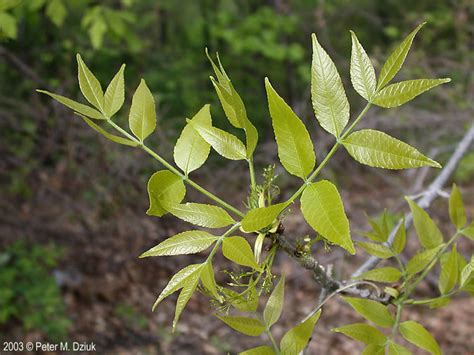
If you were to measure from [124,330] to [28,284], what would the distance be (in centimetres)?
92

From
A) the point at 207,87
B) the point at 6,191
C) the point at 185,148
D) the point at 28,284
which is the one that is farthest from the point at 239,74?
the point at 185,148

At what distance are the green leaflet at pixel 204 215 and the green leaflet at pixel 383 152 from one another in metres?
0.22

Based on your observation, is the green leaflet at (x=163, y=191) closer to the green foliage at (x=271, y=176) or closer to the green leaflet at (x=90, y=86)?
the green foliage at (x=271, y=176)

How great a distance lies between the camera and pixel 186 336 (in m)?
4.64

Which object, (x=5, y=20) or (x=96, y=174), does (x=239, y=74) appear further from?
(x=5, y=20)

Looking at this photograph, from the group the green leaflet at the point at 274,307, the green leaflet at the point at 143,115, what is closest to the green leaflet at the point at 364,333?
the green leaflet at the point at 274,307

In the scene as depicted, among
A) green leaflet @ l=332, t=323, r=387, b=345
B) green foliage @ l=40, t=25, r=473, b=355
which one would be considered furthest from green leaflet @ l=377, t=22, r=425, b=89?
green leaflet @ l=332, t=323, r=387, b=345

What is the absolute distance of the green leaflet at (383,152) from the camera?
73 centimetres

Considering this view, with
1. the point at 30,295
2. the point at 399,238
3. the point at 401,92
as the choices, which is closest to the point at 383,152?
the point at 401,92

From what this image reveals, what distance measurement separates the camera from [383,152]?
76cm

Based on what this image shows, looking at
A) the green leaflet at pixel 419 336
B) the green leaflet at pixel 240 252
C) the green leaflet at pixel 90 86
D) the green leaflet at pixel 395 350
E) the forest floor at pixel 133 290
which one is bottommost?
the forest floor at pixel 133 290

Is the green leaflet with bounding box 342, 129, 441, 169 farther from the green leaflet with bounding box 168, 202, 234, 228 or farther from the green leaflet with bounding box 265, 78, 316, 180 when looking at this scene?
the green leaflet with bounding box 168, 202, 234, 228

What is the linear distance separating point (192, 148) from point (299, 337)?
1.25ft

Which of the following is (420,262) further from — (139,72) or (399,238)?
(139,72)
